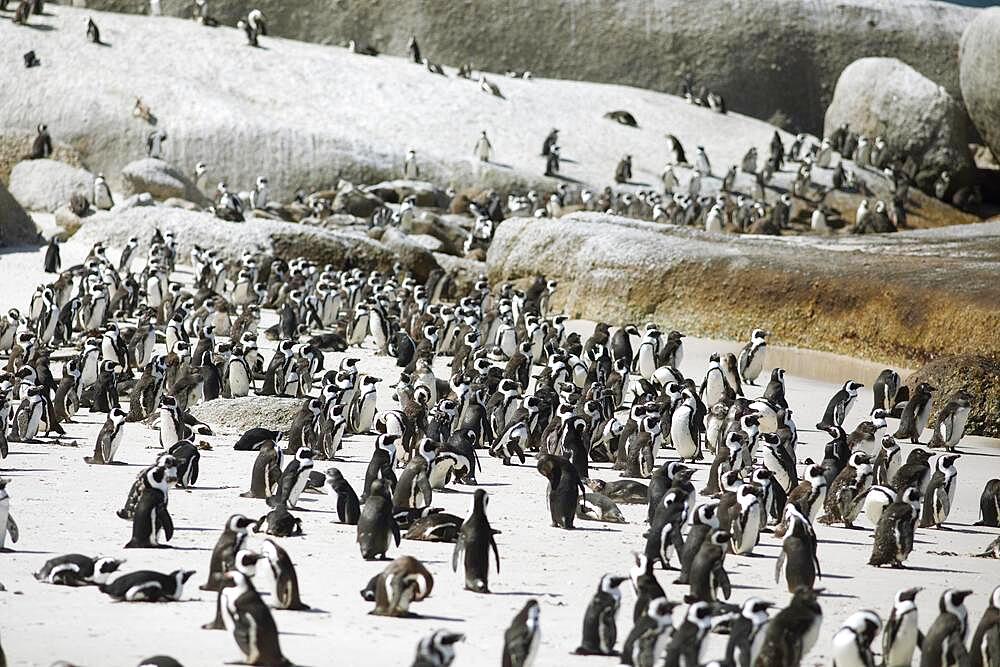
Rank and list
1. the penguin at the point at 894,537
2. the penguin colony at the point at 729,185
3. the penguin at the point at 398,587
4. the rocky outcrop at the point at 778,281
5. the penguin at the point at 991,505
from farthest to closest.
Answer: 1. the penguin colony at the point at 729,185
2. the rocky outcrop at the point at 778,281
3. the penguin at the point at 991,505
4. the penguin at the point at 894,537
5. the penguin at the point at 398,587

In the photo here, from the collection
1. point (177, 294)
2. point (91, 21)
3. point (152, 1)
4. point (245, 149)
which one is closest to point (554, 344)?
point (177, 294)

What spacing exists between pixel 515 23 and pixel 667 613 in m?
38.4

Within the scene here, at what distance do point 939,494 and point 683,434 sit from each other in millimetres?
2402

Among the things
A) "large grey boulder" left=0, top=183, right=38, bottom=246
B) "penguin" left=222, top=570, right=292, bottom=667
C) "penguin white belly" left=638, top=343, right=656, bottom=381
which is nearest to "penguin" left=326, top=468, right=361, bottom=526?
"penguin" left=222, top=570, right=292, bottom=667

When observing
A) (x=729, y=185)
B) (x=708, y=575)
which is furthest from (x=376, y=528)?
(x=729, y=185)

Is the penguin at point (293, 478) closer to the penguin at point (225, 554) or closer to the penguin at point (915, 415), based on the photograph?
the penguin at point (225, 554)

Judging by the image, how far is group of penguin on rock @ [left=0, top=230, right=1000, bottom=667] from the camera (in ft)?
21.5

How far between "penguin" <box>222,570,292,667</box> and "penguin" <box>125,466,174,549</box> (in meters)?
2.10

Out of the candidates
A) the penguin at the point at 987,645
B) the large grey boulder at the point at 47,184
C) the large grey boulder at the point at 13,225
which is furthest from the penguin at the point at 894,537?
the large grey boulder at the point at 47,184

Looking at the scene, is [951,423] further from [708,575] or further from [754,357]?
[708,575]

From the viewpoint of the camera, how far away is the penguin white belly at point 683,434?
11.7m

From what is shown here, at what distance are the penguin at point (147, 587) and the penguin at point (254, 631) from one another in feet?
3.10

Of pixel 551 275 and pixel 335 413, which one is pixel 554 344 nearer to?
pixel 551 275

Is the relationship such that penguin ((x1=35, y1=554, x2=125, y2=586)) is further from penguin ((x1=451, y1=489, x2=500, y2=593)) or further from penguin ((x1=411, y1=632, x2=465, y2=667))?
penguin ((x1=411, y1=632, x2=465, y2=667))
